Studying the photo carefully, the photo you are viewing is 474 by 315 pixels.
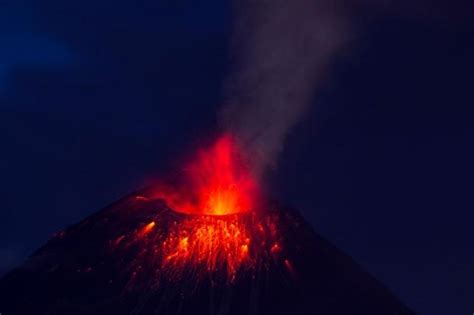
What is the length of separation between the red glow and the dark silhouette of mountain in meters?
2.68

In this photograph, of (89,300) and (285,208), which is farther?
(285,208)

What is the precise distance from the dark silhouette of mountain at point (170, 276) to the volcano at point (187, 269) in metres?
0.05

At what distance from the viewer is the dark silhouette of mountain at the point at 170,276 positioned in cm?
2966

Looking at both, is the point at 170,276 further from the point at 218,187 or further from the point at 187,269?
the point at 218,187

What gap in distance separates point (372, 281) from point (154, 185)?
1192 centimetres

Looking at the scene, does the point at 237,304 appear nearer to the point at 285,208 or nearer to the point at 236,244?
Answer: the point at 236,244

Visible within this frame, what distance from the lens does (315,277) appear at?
3253 centimetres

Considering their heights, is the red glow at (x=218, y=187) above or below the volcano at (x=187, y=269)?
above

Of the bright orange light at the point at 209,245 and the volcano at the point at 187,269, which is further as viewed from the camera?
the bright orange light at the point at 209,245

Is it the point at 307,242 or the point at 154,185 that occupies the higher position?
the point at 154,185

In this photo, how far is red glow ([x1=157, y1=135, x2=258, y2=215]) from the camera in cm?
3872

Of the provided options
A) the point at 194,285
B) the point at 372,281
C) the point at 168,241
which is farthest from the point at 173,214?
the point at 372,281

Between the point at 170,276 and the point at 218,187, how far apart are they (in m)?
Result: 10.5

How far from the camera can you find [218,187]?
41031mm
